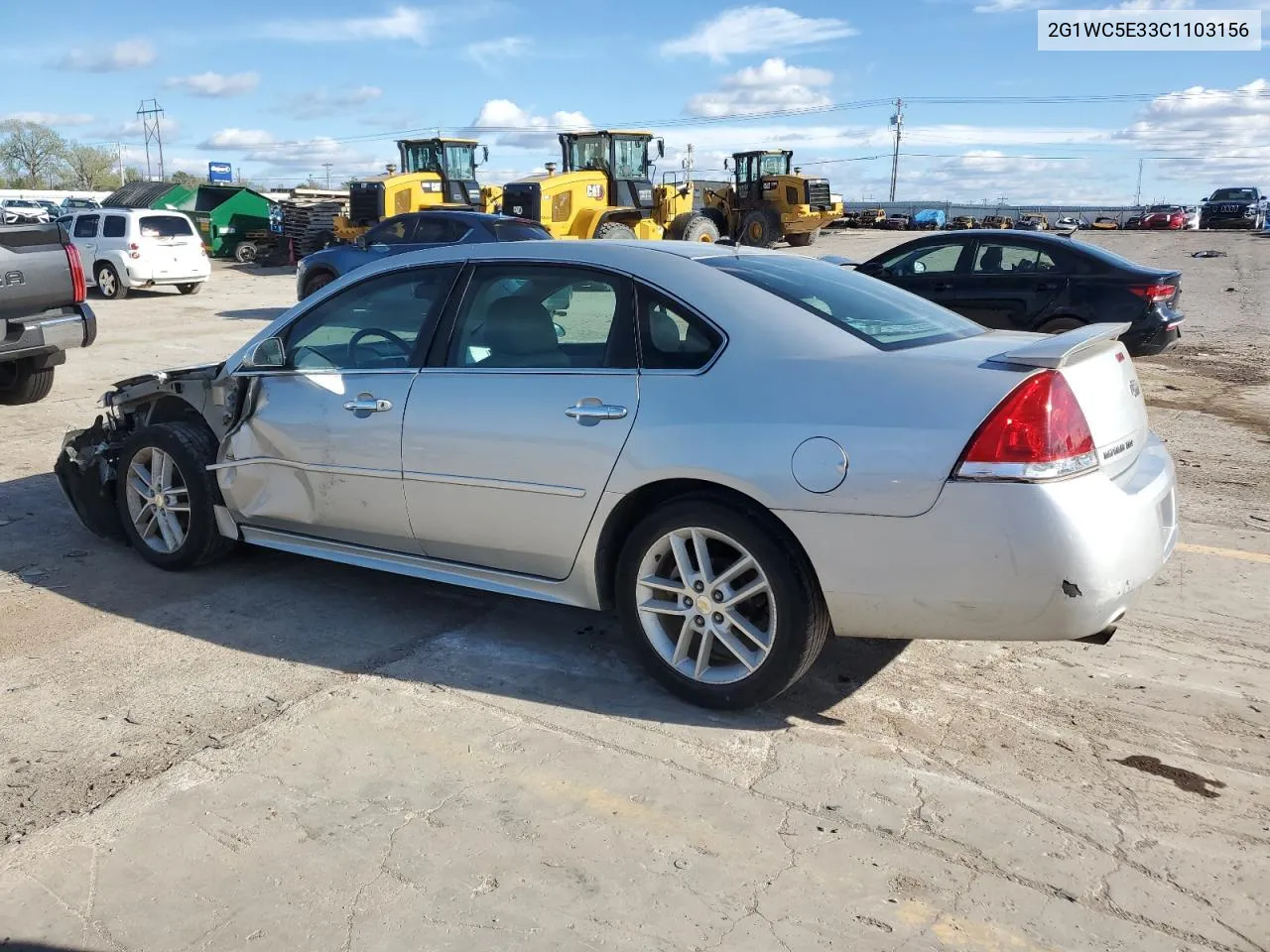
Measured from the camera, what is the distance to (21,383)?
9727 millimetres

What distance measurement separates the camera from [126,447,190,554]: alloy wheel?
5.18 m

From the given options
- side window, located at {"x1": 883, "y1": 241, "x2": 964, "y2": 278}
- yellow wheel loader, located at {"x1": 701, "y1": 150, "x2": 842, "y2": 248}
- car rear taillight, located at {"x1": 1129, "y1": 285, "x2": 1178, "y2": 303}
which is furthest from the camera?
yellow wheel loader, located at {"x1": 701, "y1": 150, "x2": 842, "y2": 248}

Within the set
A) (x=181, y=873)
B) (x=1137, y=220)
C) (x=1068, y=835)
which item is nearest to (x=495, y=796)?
(x=181, y=873)

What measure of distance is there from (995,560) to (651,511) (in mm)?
1178

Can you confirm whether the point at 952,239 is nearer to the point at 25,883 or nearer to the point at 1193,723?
the point at 1193,723

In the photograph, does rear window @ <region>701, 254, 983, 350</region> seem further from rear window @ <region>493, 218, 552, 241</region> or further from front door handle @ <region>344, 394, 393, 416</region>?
rear window @ <region>493, 218, 552, 241</region>

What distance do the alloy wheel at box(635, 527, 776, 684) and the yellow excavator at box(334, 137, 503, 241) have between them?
23.9 m

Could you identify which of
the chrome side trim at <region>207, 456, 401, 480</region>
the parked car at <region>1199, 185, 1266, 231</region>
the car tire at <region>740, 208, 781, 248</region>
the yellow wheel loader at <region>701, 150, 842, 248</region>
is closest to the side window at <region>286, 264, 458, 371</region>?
the chrome side trim at <region>207, 456, 401, 480</region>

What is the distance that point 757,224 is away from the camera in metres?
33.0

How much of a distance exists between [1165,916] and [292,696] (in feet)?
9.22

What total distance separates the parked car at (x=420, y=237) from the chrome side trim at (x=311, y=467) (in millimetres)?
11429

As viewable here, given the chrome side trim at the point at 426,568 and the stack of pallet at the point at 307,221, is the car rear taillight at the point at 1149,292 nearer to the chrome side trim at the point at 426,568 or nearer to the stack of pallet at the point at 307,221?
the chrome side trim at the point at 426,568

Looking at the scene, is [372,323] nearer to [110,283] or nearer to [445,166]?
[110,283]

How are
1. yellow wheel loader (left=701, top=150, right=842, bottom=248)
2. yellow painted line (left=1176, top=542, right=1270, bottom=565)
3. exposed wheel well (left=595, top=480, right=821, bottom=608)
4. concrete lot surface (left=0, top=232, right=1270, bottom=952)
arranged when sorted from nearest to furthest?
concrete lot surface (left=0, top=232, right=1270, bottom=952) → exposed wheel well (left=595, top=480, right=821, bottom=608) → yellow painted line (left=1176, top=542, right=1270, bottom=565) → yellow wheel loader (left=701, top=150, right=842, bottom=248)
